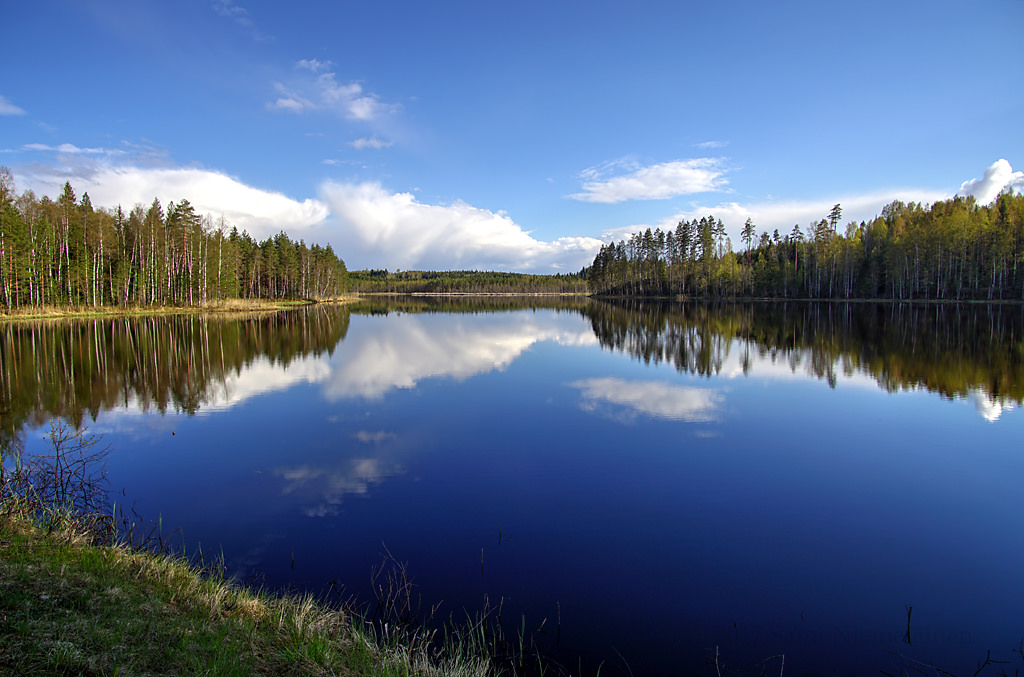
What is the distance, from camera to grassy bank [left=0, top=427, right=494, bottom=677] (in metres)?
3.28

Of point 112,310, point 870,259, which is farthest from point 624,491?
point 870,259

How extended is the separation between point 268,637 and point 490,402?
1061cm

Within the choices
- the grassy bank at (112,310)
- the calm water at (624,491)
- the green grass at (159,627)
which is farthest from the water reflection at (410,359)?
the green grass at (159,627)

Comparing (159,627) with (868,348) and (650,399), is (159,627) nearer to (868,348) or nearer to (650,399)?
(650,399)

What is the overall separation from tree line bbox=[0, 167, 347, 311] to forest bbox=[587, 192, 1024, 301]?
71.9 meters

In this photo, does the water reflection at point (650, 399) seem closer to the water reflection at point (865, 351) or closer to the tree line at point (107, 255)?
the water reflection at point (865, 351)

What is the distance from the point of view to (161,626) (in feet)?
12.5

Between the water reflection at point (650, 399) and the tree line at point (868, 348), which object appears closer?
the water reflection at point (650, 399)

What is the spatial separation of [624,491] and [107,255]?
183 ft

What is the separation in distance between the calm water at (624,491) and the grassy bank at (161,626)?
2.71 feet

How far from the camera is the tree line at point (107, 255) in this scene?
3734cm

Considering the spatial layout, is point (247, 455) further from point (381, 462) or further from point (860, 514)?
point (860, 514)

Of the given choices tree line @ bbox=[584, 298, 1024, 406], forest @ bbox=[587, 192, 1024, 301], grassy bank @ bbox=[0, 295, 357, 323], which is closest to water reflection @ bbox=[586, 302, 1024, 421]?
tree line @ bbox=[584, 298, 1024, 406]

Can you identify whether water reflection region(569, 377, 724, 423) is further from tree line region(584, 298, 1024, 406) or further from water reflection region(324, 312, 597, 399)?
water reflection region(324, 312, 597, 399)
